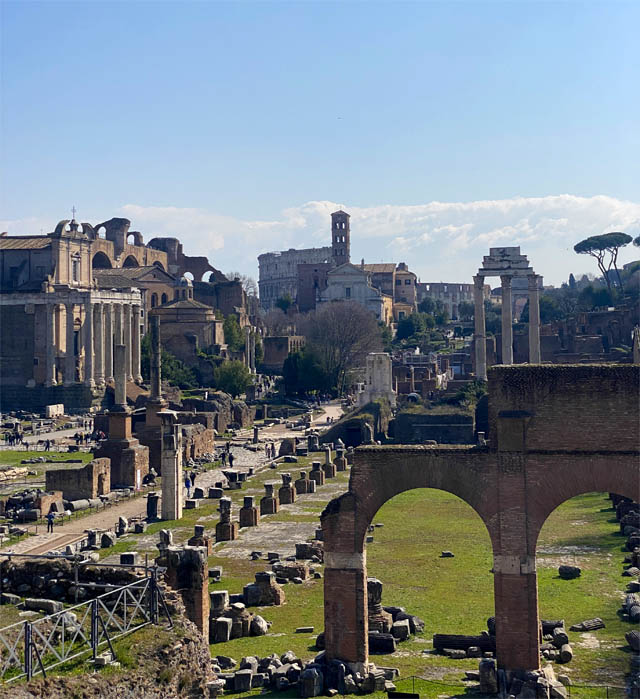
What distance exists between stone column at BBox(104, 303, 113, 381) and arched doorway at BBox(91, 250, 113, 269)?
77.1 ft

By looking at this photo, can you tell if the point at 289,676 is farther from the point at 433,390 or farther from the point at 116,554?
the point at 433,390

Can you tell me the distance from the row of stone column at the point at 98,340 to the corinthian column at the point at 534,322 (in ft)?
83.0

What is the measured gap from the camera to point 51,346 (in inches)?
2876

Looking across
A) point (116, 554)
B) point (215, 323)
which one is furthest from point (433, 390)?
point (116, 554)

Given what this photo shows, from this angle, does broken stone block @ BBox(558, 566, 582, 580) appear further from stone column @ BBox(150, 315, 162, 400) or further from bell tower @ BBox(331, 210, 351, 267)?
bell tower @ BBox(331, 210, 351, 267)

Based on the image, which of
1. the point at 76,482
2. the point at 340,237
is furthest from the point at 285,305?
the point at 76,482

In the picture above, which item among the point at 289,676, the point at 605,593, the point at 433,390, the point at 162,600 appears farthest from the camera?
the point at 433,390

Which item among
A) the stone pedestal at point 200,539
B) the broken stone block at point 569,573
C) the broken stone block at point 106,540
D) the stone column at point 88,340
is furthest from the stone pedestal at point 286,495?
the stone column at point 88,340

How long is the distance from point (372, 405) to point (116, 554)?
101ft

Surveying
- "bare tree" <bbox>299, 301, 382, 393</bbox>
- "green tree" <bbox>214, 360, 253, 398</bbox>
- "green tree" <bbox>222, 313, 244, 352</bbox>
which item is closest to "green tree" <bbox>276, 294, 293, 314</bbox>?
"bare tree" <bbox>299, 301, 382, 393</bbox>

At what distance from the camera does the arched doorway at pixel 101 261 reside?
10000 cm

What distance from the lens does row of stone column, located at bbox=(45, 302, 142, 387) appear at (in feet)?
240

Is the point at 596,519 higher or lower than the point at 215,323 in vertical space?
lower

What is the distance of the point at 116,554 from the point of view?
1038 inches
